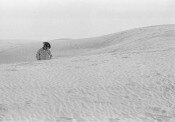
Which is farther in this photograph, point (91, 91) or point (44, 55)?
point (44, 55)

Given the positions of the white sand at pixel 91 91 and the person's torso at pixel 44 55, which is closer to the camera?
the white sand at pixel 91 91

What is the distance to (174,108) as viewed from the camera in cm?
734

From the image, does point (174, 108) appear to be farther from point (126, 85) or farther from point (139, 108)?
point (126, 85)

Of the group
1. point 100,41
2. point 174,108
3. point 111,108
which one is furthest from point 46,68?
point 100,41

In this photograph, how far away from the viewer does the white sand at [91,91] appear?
7.02m

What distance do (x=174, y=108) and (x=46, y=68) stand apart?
4.56 m

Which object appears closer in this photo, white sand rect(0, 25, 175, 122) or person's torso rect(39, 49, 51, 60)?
white sand rect(0, 25, 175, 122)

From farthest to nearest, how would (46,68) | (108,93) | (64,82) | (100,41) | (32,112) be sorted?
(100,41) → (46,68) → (64,82) → (108,93) → (32,112)

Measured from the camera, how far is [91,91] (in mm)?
8188

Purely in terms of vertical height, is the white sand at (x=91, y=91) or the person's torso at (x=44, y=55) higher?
the person's torso at (x=44, y=55)

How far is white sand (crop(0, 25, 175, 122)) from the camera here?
23.0 feet

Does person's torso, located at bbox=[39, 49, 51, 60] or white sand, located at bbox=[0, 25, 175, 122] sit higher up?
person's torso, located at bbox=[39, 49, 51, 60]

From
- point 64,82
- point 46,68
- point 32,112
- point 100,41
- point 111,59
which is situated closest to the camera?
point 32,112

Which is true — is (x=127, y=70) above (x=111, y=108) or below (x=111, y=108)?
above
